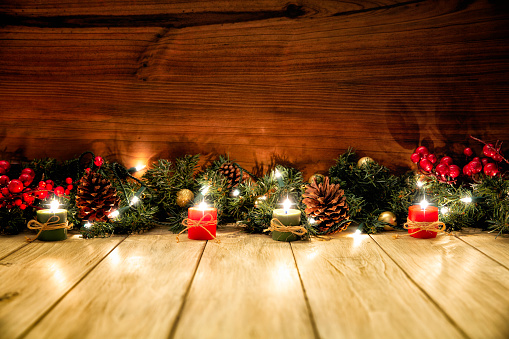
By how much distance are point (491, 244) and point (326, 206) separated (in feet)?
1.64

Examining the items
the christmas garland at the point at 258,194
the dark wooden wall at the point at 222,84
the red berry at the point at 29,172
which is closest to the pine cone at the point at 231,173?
the christmas garland at the point at 258,194

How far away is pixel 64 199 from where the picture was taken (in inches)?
48.0

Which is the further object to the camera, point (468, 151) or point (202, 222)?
point (468, 151)

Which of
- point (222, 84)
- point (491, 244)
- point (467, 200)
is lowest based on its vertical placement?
point (491, 244)

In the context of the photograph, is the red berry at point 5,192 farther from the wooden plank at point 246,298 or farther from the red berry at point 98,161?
the wooden plank at point 246,298

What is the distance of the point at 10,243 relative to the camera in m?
1.02

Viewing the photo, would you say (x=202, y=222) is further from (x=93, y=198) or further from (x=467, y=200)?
(x=467, y=200)

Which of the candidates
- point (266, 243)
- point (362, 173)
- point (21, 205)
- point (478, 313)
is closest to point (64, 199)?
point (21, 205)

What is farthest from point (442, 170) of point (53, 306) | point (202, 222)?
point (53, 306)

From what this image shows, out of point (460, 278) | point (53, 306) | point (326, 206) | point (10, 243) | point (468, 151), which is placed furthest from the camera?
point (468, 151)

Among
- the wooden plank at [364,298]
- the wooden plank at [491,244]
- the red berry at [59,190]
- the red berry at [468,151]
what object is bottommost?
the wooden plank at [491,244]

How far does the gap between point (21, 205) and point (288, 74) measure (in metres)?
1.09

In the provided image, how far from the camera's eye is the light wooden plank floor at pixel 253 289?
1.86 feet

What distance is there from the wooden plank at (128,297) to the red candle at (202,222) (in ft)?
0.28
